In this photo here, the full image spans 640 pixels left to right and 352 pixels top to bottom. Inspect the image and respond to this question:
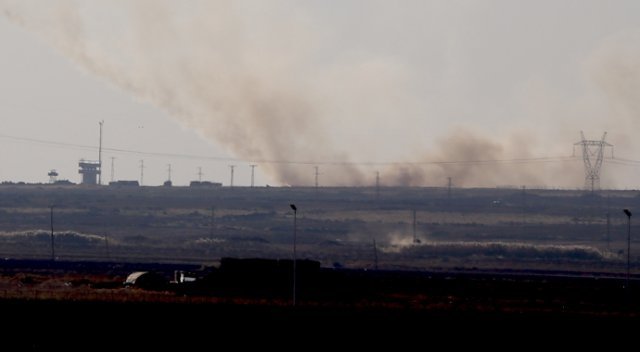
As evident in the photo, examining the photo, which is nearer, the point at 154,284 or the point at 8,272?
the point at 154,284

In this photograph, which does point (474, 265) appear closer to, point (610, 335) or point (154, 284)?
point (154, 284)

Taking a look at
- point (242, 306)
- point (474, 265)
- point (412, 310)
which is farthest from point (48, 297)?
point (474, 265)

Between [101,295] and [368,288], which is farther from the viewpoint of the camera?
[368,288]

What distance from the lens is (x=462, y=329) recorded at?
245ft

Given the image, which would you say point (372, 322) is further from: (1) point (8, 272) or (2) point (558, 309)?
(1) point (8, 272)

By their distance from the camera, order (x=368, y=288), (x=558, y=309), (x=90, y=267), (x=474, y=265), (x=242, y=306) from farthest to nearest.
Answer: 1. (x=474, y=265)
2. (x=90, y=267)
3. (x=368, y=288)
4. (x=558, y=309)
5. (x=242, y=306)

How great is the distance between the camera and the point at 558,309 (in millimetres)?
89312

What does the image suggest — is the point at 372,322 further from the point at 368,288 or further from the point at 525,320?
the point at 368,288

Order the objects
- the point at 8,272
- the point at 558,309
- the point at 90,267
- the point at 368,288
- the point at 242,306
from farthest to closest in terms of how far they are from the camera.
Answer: the point at 90,267
the point at 8,272
the point at 368,288
the point at 558,309
the point at 242,306

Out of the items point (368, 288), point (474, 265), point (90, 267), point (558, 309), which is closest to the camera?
point (558, 309)

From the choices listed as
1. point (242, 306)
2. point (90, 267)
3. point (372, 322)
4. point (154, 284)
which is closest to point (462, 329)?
point (372, 322)

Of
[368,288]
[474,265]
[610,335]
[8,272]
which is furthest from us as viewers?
[474,265]

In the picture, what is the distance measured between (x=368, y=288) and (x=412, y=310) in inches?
872

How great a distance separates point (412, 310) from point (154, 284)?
95.9 ft
